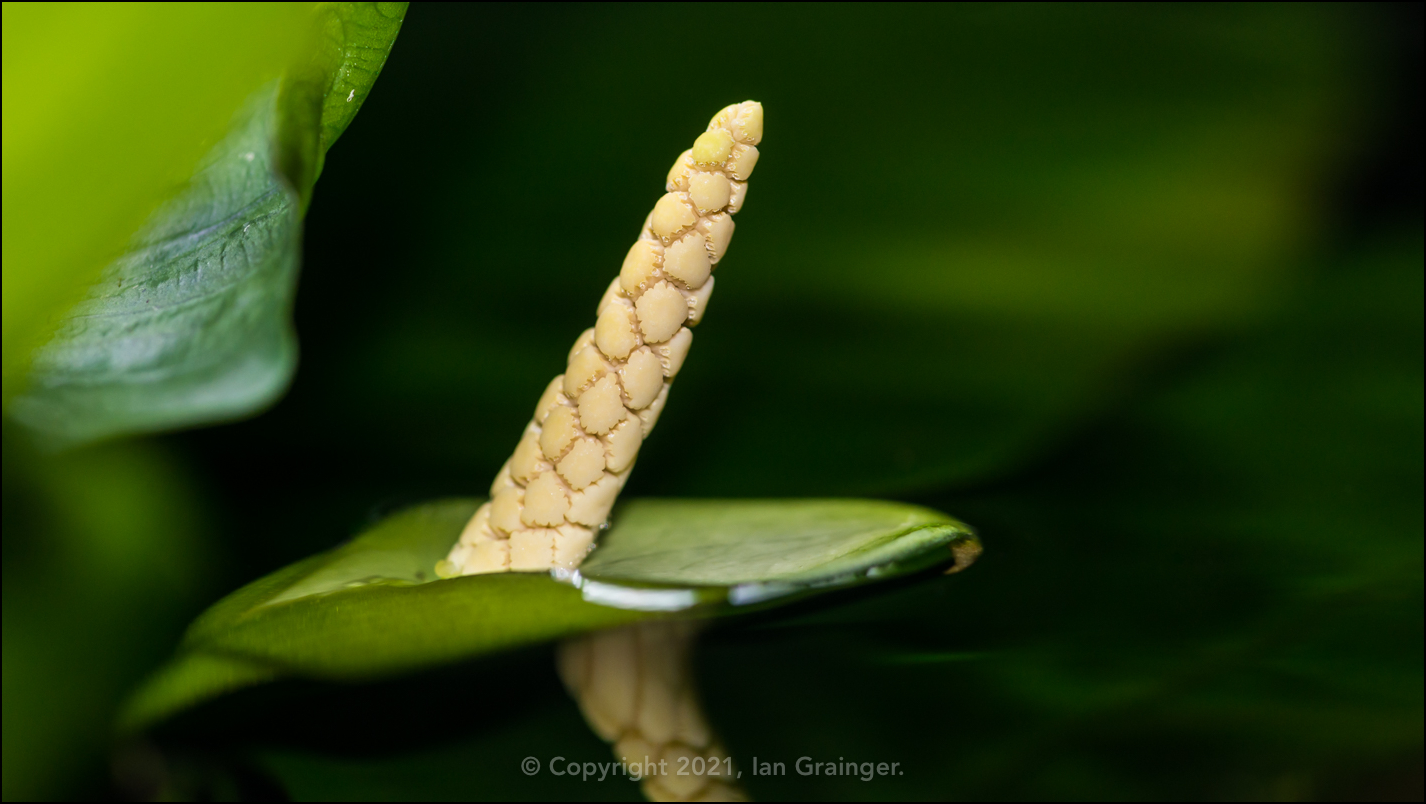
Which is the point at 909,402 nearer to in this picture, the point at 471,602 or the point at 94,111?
the point at 471,602

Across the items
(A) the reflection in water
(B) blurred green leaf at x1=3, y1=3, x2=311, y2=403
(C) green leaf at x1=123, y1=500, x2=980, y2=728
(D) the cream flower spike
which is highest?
(B) blurred green leaf at x1=3, y1=3, x2=311, y2=403

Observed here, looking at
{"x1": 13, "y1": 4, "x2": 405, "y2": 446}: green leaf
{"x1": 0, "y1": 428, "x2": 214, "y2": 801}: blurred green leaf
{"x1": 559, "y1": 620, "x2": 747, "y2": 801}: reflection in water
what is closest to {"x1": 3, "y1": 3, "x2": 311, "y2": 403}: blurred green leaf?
{"x1": 13, "y1": 4, "x2": 405, "y2": 446}: green leaf

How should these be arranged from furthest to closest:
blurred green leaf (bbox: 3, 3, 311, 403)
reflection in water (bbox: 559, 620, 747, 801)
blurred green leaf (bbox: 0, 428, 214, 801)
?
reflection in water (bbox: 559, 620, 747, 801) < blurred green leaf (bbox: 0, 428, 214, 801) < blurred green leaf (bbox: 3, 3, 311, 403)

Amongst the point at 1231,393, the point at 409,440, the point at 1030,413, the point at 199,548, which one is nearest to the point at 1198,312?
the point at 1231,393

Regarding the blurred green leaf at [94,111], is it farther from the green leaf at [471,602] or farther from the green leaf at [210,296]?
the green leaf at [471,602]

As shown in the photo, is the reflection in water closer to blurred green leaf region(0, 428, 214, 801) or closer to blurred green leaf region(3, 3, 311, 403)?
blurred green leaf region(0, 428, 214, 801)

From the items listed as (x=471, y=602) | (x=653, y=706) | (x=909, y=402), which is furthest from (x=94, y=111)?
(x=909, y=402)

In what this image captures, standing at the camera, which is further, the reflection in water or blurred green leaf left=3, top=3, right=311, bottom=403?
the reflection in water
